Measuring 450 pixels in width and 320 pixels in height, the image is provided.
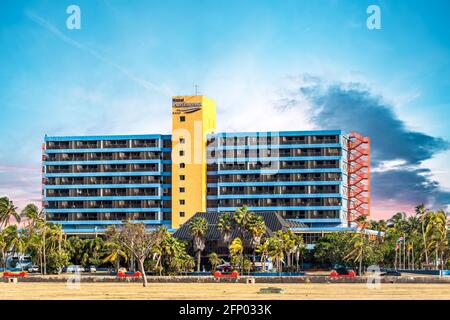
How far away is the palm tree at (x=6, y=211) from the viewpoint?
19338 centimetres

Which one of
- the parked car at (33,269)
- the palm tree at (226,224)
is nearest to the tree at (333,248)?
the palm tree at (226,224)

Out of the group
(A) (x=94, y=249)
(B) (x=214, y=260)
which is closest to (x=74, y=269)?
(A) (x=94, y=249)

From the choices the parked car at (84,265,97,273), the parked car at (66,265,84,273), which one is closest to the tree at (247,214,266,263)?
the parked car at (84,265,97,273)

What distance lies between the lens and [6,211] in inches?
7608

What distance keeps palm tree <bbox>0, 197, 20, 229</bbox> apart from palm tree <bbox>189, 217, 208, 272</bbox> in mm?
45627

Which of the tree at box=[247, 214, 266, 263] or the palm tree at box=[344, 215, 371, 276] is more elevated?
the tree at box=[247, 214, 266, 263]

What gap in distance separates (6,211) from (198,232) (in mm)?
48471

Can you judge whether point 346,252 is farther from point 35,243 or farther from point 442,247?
point 35,243

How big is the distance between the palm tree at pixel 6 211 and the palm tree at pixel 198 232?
150 feet

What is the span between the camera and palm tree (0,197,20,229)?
7613 inches

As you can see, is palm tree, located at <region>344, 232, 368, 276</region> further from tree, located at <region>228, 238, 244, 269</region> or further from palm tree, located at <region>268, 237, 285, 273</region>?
tree, located at <region>228, 238, 244, 269</region>

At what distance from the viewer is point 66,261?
169m

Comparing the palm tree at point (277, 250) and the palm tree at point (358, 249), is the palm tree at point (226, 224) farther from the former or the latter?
the palm tree at point (358, 249)
